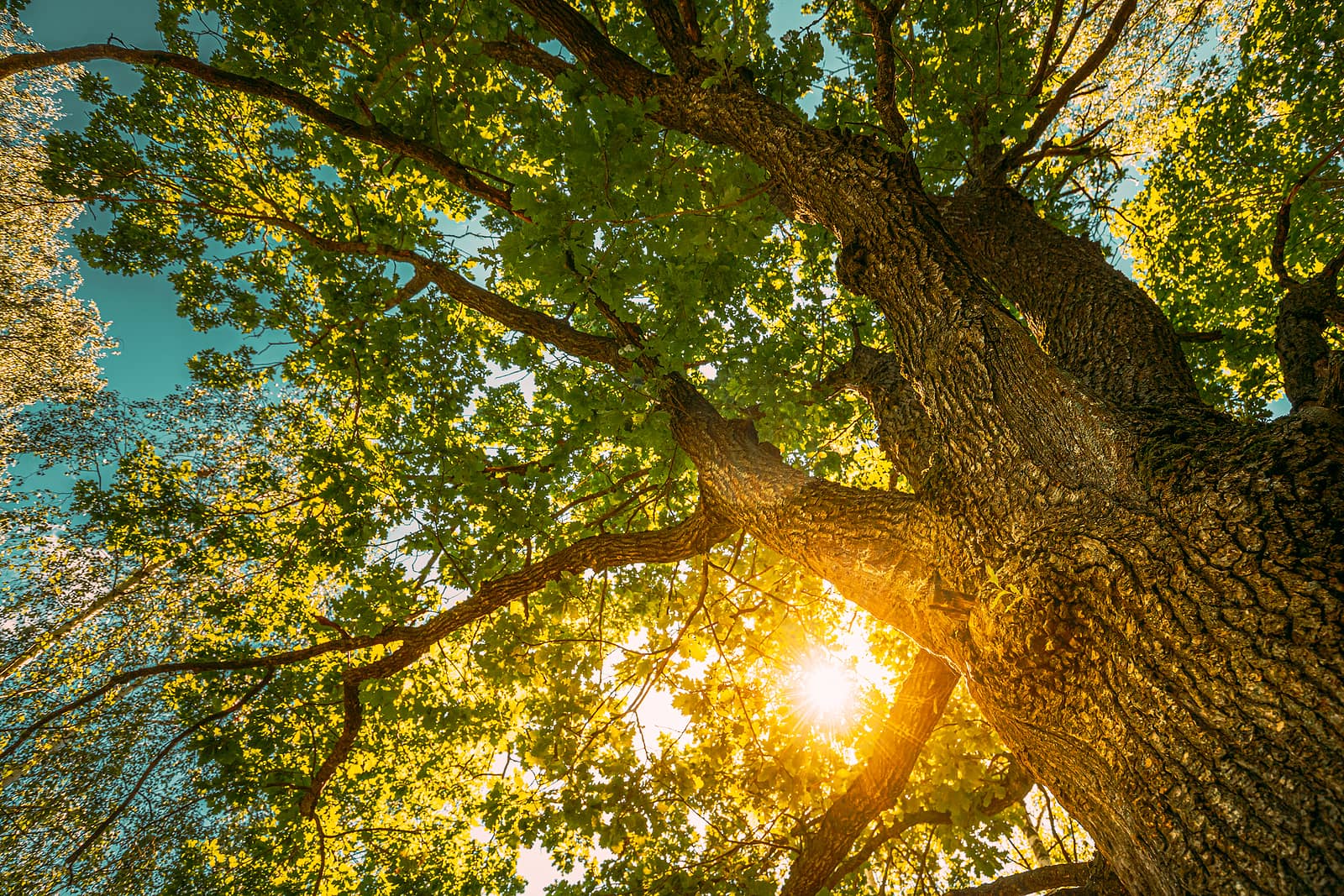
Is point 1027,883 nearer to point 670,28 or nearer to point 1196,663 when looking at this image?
point 1196,663

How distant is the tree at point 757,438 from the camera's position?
1.56 m

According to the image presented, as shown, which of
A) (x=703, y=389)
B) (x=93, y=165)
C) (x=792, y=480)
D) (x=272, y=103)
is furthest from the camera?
(x=272, y=103)

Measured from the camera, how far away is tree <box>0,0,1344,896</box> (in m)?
1.56

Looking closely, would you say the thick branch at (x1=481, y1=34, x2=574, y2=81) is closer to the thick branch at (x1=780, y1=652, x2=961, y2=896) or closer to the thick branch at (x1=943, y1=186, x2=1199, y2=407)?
the thick branch at (x1=943, y1=186, x2=1199, y2=407)

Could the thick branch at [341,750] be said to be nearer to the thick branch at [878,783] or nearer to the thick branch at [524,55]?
the thick branch at [878,783]

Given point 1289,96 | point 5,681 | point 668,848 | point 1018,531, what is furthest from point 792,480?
point 5,681

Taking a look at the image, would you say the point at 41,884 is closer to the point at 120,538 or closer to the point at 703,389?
the point at 120,538

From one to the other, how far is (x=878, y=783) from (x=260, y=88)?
6813 mm

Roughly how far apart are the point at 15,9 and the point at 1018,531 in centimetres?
904

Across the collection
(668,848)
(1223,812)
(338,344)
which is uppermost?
(338,344)

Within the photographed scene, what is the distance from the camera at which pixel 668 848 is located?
13.7 ft

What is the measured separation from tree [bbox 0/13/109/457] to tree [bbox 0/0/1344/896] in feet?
28.3

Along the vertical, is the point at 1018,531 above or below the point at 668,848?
above

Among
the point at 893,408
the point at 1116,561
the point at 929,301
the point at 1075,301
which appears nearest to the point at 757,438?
the point at 893,408
